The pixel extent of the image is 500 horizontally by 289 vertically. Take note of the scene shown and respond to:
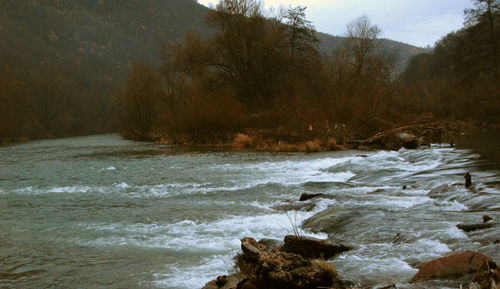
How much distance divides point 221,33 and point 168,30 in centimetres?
8581

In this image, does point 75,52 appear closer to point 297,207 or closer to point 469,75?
point 469,75

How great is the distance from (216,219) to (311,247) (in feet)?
11.5

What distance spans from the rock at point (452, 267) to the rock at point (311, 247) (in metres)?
1.34

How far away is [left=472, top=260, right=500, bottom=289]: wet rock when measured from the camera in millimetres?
3515

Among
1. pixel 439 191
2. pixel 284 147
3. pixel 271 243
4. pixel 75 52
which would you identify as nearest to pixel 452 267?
pixel 271 243

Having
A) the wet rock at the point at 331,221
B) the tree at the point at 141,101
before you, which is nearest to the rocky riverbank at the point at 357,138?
the wet rock at the point at 331,221

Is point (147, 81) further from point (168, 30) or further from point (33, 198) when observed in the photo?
point (168, 30)

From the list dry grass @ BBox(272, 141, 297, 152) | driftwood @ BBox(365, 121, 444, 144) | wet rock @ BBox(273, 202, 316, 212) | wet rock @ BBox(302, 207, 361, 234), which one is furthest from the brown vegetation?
wet rock @ BBox(302, 207, 361, 234)

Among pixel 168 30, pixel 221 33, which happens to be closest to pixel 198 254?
pixel 221 33

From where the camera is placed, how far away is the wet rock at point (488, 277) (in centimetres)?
351

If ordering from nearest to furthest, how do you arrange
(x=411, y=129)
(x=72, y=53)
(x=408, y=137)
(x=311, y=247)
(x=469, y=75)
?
(x=311, y=247), (x=408, y=137), (x=411, y=129), (x=469, y=75), (x=72, y=53)

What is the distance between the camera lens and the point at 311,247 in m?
5.75

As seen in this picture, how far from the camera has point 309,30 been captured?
39000 millimetres

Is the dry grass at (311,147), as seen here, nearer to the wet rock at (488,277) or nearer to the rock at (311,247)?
the rock at (311,247)
